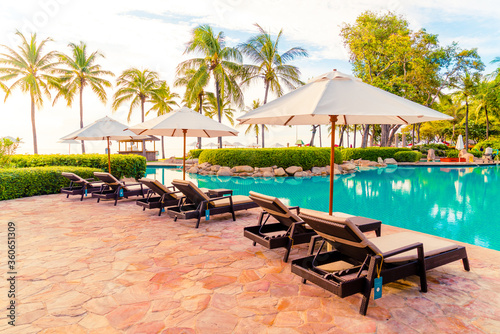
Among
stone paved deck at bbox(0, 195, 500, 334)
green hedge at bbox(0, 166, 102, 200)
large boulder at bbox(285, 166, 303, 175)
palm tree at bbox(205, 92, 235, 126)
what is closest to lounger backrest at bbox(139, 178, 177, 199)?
stone paved deck at bbox(0, 195, 500, 334)

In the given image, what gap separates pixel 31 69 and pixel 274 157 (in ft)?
84.8

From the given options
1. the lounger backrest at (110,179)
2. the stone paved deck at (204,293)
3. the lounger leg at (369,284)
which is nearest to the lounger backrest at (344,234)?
the lounger leg at (369,284)

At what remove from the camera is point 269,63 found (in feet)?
79.4

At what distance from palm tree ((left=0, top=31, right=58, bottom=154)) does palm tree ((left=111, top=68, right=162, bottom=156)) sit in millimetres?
6193

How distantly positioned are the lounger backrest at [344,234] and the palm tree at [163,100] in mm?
34491

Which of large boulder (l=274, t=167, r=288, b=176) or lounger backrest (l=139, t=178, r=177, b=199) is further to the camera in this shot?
large boulder (l=274, t=167, r=288, b=176)

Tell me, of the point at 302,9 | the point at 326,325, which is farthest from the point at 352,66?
the point at 326,325

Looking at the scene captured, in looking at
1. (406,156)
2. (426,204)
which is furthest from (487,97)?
(426,204)

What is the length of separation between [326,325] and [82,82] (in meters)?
36.0

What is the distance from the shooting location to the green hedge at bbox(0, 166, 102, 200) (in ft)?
28.9

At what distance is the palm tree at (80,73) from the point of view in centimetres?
3089

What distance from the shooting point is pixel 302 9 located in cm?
995

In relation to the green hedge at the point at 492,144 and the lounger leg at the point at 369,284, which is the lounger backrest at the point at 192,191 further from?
the green hedge at the point at 492,144

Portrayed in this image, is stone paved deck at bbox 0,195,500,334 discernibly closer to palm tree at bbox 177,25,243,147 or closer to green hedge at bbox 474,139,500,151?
palm tree at bbox 177,25,243,147
